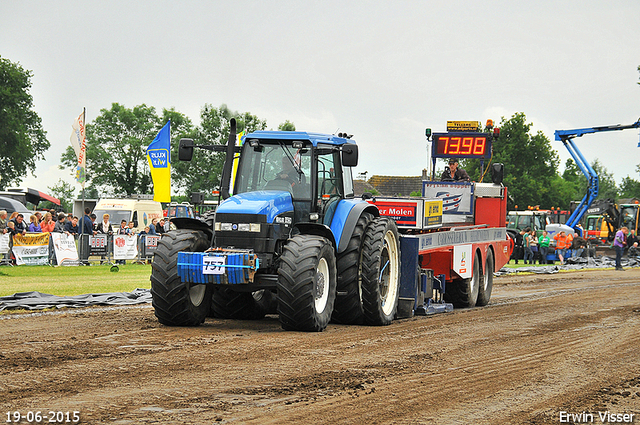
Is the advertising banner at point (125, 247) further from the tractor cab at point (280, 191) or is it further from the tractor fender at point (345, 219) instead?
the tractor fender at point (345, 219)

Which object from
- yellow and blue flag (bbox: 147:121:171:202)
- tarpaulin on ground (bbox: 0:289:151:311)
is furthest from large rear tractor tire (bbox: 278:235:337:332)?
yellow and blue flag (bbox: 147:121:171:202)

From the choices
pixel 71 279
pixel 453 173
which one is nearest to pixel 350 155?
pixel 453 173

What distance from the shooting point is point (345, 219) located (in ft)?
33.4

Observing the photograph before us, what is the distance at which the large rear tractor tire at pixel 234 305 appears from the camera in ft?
35.6

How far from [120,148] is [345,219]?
63222 mm

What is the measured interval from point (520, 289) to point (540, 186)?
5887 cm

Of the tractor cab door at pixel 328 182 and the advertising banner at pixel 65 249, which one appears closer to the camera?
the tractor cab door at pixel 328 182

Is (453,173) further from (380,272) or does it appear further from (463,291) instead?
(380,272)

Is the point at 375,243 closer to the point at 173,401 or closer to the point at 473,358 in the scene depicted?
the point at 473,358

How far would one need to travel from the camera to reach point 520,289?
62.2 ft

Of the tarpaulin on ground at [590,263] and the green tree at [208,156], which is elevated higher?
the green tree at [208,156]

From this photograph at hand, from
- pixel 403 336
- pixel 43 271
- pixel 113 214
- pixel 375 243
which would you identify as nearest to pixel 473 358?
pixel 403 336

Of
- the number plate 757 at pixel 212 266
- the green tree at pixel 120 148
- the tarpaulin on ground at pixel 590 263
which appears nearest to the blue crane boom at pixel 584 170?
the tarpaulin on ground at pixel 590 263

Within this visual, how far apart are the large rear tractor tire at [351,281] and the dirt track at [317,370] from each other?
31 centimetres
